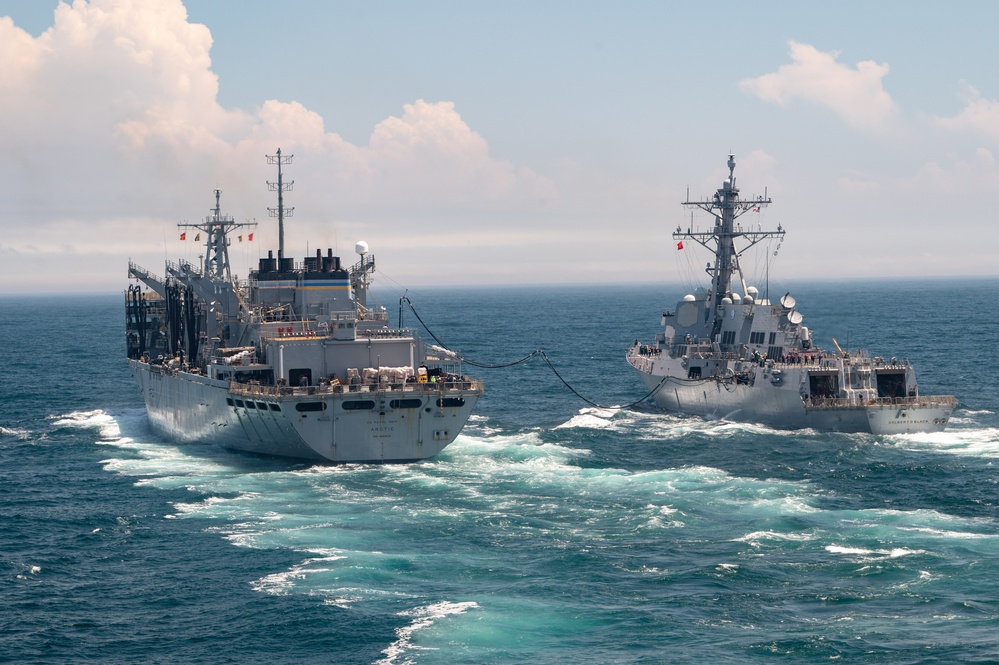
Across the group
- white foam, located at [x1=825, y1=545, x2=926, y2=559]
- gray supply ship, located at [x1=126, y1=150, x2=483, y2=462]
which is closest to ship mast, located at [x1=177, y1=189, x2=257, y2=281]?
gray supply ship, located at [x1=126, y1=150, x2=483, y2=462]

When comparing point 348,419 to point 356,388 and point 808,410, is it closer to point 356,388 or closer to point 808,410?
point 356,388

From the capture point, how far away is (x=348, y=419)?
54844 millimetres

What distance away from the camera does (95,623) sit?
34594 millimetres

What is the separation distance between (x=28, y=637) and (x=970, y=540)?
31.8 m

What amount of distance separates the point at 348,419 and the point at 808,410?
1024 inches

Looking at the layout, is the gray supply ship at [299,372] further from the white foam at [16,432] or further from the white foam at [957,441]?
the white foam at [957,441]

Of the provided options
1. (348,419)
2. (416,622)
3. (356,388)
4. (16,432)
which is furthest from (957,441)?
(16,432)

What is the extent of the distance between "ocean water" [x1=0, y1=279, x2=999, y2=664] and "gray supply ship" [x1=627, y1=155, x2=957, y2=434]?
1462 mm

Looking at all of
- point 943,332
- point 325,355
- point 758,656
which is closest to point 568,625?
point 758,656

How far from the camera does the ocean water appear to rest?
107 feet

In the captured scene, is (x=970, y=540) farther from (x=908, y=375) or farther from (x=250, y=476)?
(x=250, y=476)

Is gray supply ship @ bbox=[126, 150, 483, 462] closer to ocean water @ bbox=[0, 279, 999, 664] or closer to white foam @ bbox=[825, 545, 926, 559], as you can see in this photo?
ocean water @ bbox=[0, 279, 999, 664]

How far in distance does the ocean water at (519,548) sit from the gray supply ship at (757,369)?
146 centimetres

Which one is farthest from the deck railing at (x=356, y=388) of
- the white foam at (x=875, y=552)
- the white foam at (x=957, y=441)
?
the white foam at (x=957, y=441)
